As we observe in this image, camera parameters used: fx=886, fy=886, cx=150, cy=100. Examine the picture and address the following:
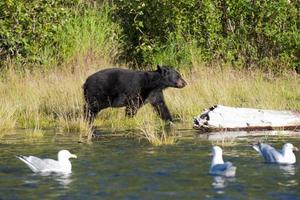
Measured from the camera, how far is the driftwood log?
15.6 meters

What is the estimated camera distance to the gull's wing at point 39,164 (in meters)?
11.3

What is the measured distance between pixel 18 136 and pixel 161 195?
248 inches

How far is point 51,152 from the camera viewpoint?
13.5 meters

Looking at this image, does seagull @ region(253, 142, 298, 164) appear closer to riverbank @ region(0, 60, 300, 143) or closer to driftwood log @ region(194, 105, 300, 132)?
riverbank @ region(0, 60, 300, 143)

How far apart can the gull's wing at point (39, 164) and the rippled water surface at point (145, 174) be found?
135 millimetres

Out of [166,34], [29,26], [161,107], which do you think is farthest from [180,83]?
[166,34]

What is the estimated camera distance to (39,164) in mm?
11352

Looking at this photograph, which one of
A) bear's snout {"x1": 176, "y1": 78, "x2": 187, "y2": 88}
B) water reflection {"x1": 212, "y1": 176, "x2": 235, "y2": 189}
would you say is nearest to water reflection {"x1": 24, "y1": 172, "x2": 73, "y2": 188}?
water reflection {"x1": 212, "y1": 176, "x2": 235, "y2": 189}

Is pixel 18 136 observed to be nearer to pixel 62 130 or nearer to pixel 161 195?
pixel 62 130

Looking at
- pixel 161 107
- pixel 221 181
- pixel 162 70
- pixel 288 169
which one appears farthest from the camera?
pixel 162 70

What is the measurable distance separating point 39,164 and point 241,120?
5327 mm

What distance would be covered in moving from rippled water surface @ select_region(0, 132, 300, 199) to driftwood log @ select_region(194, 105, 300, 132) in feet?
3.74

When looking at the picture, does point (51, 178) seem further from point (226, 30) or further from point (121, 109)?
point (226, 30)

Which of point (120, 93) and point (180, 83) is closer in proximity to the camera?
point (120, 93)
